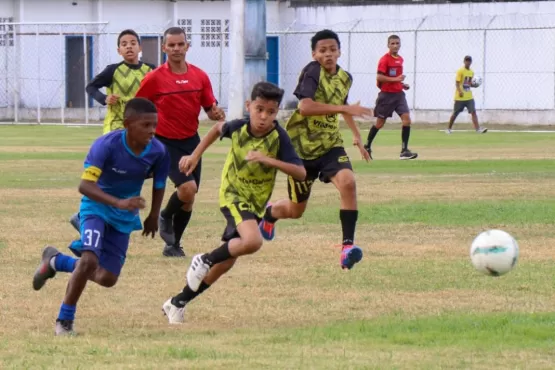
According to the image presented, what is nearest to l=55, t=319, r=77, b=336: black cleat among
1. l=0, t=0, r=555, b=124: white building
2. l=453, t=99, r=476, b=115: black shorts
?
l=453, t=99, r=476, b=115: black shorts

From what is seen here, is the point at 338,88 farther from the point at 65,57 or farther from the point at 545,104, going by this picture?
the point at 65,57

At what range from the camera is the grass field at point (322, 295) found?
24.6 ft

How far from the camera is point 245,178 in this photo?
9289 mm

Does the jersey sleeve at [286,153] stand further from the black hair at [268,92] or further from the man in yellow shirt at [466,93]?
the man in yellow shirt at [466,93]

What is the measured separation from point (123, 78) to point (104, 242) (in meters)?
5.76

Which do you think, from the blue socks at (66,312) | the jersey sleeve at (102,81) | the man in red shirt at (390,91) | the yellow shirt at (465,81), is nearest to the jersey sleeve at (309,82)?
the jersey sleeve at (102,81)

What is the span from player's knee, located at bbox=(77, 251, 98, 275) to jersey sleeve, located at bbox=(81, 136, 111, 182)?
1.59ft

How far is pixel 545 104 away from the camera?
4122cm

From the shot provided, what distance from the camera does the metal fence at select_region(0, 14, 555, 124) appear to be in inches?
1639

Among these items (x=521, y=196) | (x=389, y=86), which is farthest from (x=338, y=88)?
(x=389, y=86)

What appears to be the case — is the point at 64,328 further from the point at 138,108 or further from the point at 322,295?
the point at 322,295

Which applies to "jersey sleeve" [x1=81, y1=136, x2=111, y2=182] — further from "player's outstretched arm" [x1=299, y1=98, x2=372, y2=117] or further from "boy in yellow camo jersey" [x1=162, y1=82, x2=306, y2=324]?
"player's outstretched arm" [x1=299, y1=98, x2=372, y2=117]

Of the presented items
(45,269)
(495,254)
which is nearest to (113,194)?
(45,269)

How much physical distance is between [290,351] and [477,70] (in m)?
35.5
